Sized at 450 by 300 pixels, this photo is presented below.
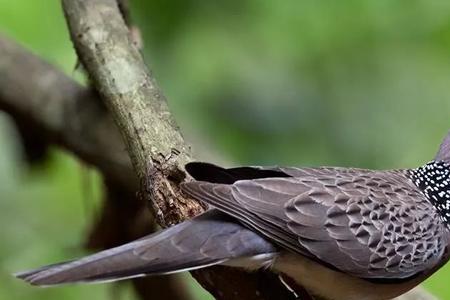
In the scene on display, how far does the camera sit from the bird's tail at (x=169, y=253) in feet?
A: 7.06

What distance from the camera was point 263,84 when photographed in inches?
177

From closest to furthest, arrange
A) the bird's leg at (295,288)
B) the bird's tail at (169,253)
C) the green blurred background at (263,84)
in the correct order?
the bird's tail at (169,253), the bird's leg at (295,288), the green blurred background at (263,84)

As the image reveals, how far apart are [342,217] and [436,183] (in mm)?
572

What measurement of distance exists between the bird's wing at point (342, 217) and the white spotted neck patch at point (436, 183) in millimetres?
79

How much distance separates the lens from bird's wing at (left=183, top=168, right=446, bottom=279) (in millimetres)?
2566

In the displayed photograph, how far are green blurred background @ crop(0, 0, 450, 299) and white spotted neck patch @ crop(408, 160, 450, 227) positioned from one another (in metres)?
0.99

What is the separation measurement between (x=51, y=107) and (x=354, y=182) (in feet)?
4.24

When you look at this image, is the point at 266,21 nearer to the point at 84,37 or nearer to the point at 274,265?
the point at 84,37

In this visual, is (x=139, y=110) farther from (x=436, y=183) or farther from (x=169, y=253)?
(x=436, y=183)

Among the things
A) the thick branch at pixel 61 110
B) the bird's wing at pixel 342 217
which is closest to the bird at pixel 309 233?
the bird's wing at pixel 342 217

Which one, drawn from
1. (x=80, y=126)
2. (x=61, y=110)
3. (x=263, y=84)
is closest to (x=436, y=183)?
(x=80, y=126)

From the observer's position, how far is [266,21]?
4438 millimetres

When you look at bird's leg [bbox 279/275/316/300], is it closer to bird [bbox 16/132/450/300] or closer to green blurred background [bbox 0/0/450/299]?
bird [bbox 16/132/450/300]

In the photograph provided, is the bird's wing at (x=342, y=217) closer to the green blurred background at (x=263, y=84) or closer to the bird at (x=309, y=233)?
the bird at (x=309, y=233)
